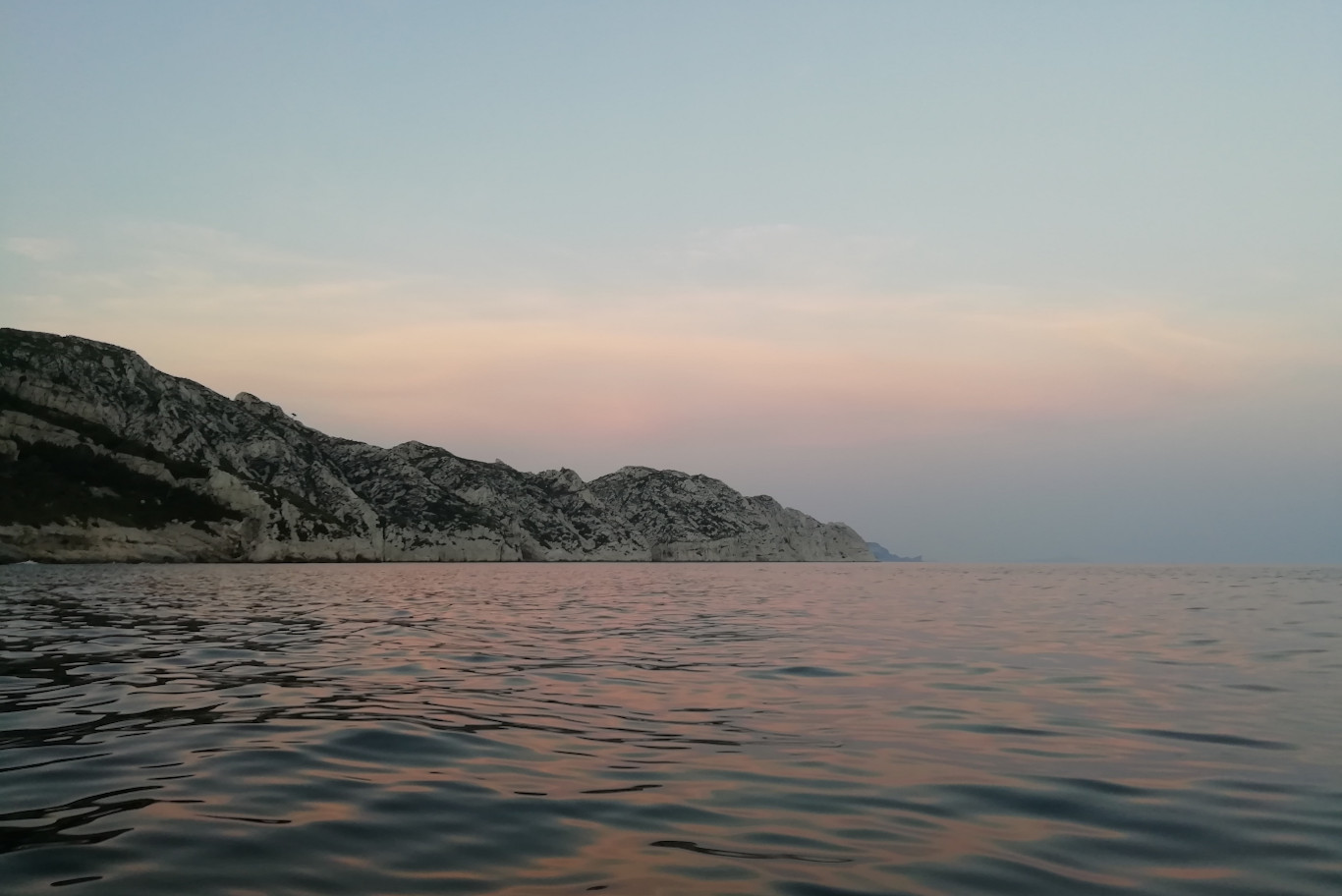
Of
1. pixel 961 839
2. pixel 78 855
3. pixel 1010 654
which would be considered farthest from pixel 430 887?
pixel 1010 654

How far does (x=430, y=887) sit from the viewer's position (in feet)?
23.5

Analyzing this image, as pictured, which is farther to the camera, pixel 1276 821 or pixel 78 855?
pixel 1276 821

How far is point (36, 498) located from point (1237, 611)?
146222 millimetres

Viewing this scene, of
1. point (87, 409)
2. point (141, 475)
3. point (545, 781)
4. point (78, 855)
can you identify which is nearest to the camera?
point (78, 855)

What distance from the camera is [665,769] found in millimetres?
11422

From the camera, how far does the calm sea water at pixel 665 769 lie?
25.3ft

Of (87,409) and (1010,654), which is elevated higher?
(87,409)

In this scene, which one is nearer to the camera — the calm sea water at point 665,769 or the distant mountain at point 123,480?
the calm sea water at point 665,769

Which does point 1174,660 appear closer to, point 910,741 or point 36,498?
point 910,741

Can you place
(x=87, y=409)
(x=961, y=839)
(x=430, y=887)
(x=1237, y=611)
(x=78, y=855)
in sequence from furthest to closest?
(x=87, y=409) < (x=1237, y=611) < (x=961, y=839) < (x=78, y=855) < (x=430, y=887)

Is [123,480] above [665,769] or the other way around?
above

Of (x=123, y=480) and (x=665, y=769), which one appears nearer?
(x=665, y=769)

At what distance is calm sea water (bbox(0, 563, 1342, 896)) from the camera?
25.3ft

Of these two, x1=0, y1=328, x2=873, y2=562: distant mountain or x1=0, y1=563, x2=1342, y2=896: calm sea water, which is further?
x1=0, y1=328, x2=873, y2=562: distant mountain
